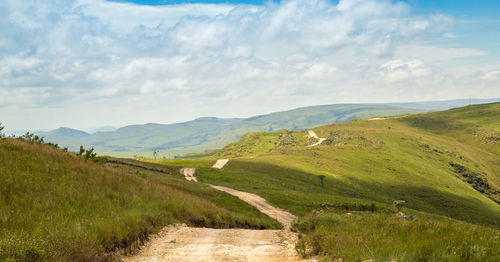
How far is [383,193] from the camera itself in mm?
115312

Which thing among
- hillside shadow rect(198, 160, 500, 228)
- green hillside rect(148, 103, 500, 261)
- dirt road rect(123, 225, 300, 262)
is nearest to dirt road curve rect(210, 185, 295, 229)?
green hillside rect(148, 103, 500, 261)

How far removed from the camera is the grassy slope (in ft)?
34.1

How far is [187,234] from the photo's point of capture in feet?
57.1

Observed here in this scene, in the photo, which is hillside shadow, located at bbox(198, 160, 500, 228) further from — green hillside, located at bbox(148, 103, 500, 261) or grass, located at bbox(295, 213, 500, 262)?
grass, located at bbox(295, 213, 500, 262)

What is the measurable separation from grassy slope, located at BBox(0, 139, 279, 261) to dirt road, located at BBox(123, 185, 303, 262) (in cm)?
98

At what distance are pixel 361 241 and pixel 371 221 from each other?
4.72m

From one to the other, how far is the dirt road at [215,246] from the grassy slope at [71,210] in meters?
0.98

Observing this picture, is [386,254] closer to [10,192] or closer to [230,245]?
[230,245]

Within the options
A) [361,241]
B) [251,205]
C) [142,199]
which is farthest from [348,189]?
[361,241]

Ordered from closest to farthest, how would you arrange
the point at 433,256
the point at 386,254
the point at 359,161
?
the point at 433,256 → the point at 386,254 → the point at 359,161

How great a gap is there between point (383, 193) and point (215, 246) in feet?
371

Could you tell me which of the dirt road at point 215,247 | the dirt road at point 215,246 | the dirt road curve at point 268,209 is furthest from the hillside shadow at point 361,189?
the dirt road at point 215,247

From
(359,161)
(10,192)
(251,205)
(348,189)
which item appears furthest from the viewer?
(359,161)

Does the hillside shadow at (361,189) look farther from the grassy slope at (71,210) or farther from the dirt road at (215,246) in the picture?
the dirt road at (215,246)
